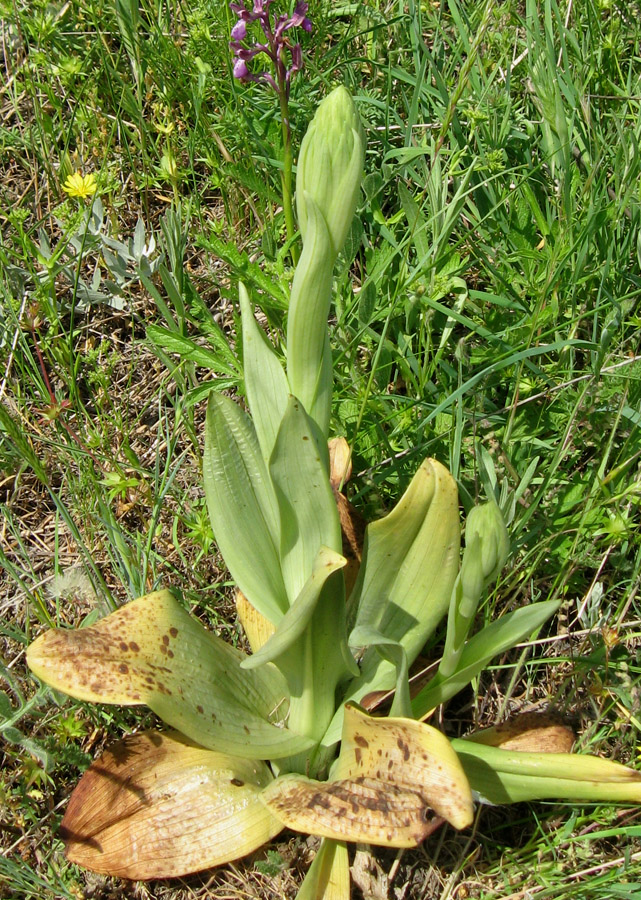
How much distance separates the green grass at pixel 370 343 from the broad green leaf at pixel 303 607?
18.4 inches

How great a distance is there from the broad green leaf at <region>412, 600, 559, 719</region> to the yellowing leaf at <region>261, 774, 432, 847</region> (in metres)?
0.23

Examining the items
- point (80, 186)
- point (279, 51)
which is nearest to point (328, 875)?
point (279, 51)

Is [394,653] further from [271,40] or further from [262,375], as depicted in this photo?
[271,40]

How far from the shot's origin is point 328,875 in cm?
155

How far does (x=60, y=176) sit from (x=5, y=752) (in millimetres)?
1702

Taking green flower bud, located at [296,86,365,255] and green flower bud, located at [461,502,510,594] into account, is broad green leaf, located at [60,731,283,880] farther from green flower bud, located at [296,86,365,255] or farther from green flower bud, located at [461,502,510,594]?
green flower bud, located at [296,86,365,255]

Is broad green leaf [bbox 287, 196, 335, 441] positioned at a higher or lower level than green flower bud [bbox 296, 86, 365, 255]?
lower

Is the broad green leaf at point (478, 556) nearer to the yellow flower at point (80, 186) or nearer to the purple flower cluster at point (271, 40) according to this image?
the purple flower cluster at point (271, 40)

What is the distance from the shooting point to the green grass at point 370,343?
5.69 feet

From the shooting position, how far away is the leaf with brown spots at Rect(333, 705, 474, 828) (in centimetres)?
126

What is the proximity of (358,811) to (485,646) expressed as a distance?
14.4 inches

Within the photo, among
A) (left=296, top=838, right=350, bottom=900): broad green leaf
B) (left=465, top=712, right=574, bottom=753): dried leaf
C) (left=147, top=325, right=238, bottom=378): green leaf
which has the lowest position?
(left=465, top=712, right=574, bottom=753): dried leaf

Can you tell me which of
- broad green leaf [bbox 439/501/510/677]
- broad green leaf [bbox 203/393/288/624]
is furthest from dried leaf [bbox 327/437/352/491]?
broad green leaf [bbox 439/501/510/677]

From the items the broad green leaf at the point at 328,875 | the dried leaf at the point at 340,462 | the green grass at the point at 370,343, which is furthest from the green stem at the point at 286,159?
the broad green leaf at the point at 328,875
